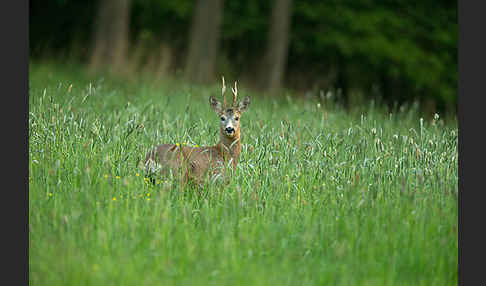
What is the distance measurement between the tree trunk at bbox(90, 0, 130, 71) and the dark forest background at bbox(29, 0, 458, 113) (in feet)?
0.09

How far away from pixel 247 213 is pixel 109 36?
450 inches

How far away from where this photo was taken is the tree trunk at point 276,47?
1739 cm

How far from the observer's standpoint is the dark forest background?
16.2 meters

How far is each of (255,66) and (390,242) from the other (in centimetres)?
1866

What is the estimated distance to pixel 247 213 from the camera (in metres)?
5.40

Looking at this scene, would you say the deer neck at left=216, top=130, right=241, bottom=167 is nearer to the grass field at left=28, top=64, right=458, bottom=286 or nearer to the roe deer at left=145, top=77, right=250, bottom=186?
the roe deer at left=145, top=77, right=250, bottom=186

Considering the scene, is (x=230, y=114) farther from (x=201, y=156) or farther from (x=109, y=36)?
(x=109, y=36)

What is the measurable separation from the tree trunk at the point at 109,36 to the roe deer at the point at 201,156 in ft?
32.2

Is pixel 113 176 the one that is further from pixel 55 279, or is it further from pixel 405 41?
pixel 405 41

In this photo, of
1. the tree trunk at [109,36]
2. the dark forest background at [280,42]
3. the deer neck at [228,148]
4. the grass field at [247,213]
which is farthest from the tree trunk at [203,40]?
the deer neck at [228,148]

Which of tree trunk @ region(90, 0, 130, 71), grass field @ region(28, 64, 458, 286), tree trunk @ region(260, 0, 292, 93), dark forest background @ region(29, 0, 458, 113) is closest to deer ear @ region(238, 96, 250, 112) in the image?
grass field @ region(28, 64, 458, 286)

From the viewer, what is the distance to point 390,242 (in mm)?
5102

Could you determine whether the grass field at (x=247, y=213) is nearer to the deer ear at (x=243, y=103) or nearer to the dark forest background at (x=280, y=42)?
the deer ear at (x=243, y=103)
